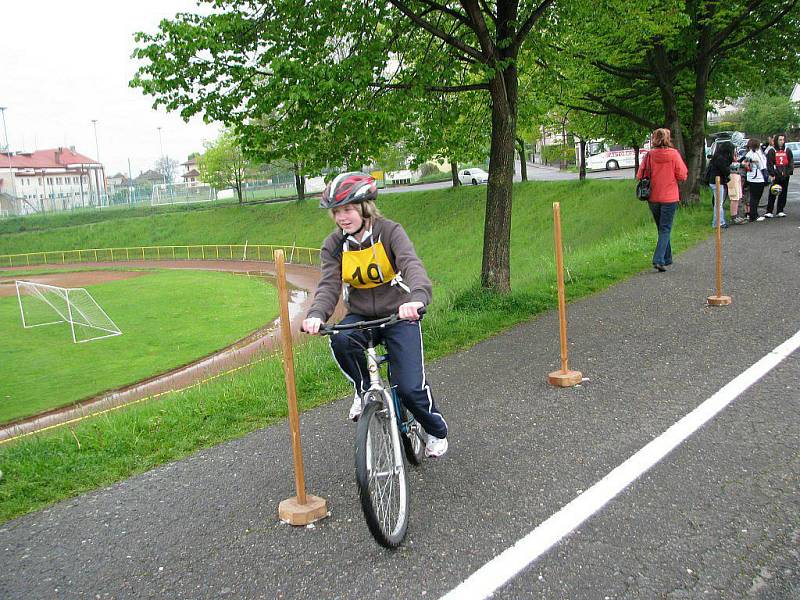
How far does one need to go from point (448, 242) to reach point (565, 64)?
24.5 metres

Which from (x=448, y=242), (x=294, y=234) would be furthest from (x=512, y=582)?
(x=294, y=234)

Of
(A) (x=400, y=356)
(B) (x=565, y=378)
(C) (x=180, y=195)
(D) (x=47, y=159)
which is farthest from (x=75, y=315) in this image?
(D) (x=47, y=159)

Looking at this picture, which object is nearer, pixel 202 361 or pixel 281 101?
pixel 281 101

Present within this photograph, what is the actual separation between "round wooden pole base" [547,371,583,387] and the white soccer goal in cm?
2126

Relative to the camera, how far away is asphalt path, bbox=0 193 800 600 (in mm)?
3842

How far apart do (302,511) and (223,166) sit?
61.2m

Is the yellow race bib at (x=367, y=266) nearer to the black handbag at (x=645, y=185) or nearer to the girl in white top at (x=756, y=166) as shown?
the black handbag at (x=645, y=185)

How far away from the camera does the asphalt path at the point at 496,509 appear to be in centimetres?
384

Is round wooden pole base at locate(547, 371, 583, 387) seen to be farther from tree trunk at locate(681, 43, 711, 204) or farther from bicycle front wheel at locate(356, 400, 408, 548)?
tree trunk at locate(681, 43, 711, 204)

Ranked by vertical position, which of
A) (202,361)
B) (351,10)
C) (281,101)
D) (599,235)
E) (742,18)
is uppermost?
(742,18)

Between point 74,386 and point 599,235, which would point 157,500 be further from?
point 599,235

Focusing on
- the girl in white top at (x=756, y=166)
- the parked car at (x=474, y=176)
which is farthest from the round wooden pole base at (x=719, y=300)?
the parked car at (x=474, y=176)

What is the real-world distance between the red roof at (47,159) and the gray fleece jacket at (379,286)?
133 meters

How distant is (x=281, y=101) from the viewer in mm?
10750
